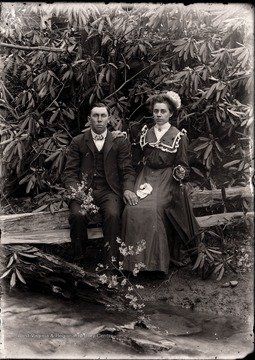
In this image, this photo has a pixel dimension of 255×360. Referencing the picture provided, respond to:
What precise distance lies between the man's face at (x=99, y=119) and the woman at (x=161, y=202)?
1.37ft

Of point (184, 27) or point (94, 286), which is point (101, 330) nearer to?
point (94, 286)

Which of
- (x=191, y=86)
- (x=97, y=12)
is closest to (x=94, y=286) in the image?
(x=191, y=86)

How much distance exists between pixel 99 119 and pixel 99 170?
49 cm

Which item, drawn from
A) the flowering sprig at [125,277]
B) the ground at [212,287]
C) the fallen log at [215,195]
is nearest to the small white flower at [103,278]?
the flowering sprig at [125,277]

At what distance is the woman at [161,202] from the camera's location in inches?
205

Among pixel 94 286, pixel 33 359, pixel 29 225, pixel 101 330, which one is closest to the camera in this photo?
pixel 33 359

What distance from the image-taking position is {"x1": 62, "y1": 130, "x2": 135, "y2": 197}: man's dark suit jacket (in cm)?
538

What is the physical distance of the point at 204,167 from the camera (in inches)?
234

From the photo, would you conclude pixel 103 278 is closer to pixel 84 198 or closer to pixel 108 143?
pixel 84 198

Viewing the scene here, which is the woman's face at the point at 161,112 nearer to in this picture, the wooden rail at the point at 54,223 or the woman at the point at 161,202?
the woman at the point at 161,202

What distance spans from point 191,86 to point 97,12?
3.88 ft

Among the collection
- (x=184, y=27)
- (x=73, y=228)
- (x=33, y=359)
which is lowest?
(x=33, y=359)

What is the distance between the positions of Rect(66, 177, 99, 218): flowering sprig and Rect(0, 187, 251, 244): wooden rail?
189mm

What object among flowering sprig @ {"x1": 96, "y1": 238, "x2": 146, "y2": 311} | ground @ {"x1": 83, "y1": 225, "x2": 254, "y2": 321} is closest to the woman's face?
flowering sprig @ {"x1": 96, "y1": 238, "x2": 146, "y2": 311}
